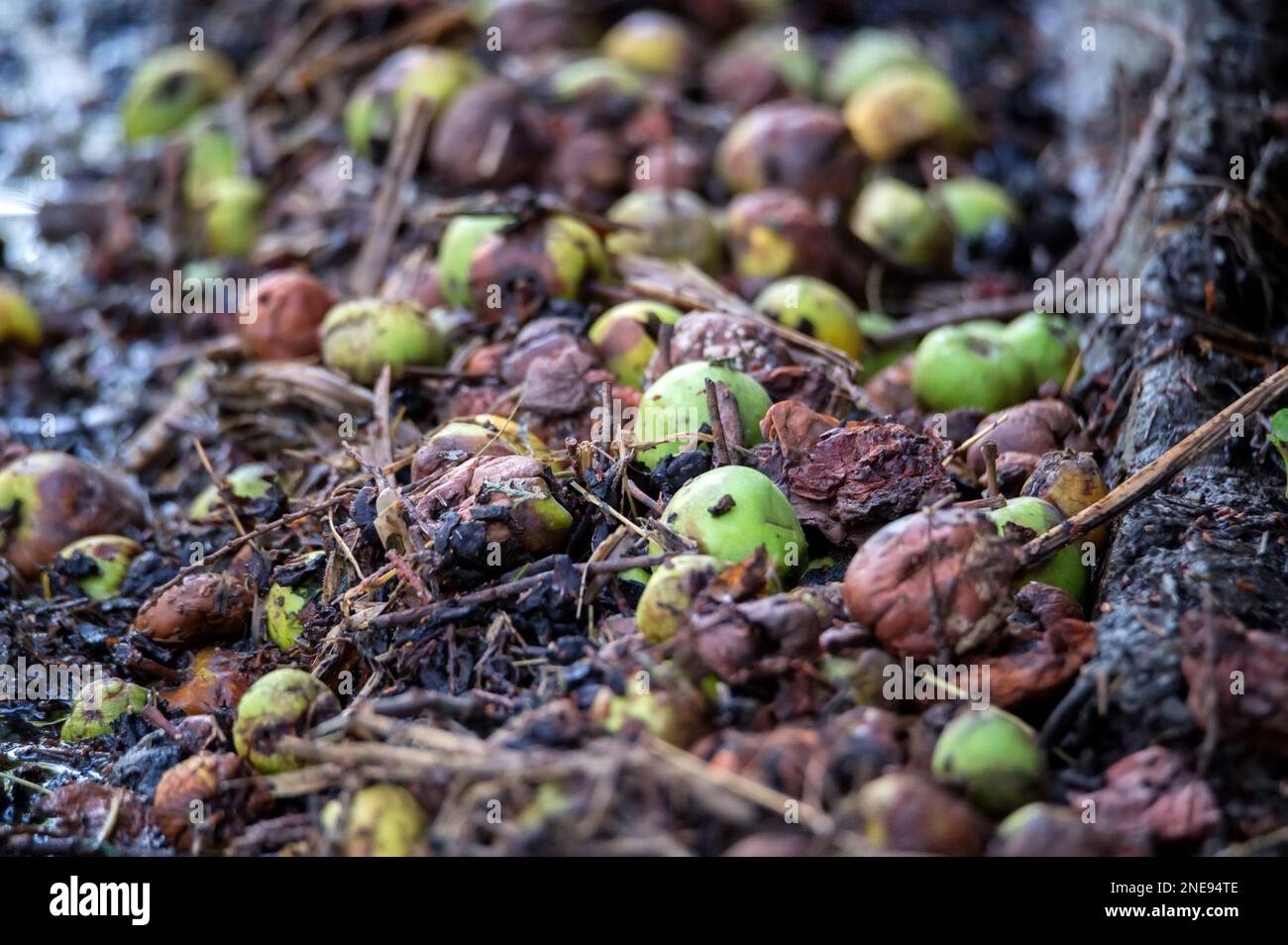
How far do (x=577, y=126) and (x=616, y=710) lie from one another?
4.26 meters

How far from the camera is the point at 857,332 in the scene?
194 inches

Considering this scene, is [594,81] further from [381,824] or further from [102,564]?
[381,824]

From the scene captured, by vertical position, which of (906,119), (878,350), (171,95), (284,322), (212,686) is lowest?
(212,686)

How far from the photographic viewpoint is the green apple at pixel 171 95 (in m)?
7.78

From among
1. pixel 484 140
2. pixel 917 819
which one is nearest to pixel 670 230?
pixel 484 140

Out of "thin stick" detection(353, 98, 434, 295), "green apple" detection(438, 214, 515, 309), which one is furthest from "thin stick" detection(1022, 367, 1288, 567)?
"thin stick" detection(353, 98, 434, 295)

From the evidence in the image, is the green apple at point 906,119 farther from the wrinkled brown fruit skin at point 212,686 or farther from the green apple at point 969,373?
the wrinkled brown fruit skin at point 212,686

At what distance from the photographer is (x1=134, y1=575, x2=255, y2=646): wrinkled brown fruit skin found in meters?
3.76

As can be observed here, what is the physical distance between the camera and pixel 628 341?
442 cm

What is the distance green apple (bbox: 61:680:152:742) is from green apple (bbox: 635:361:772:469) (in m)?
1.60

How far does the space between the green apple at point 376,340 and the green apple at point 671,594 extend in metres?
1.91

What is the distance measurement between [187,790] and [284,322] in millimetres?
2501

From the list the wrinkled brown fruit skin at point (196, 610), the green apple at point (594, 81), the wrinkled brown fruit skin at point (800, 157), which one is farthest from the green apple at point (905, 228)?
the wrinkled brown fruit skin at point (196, 610)
